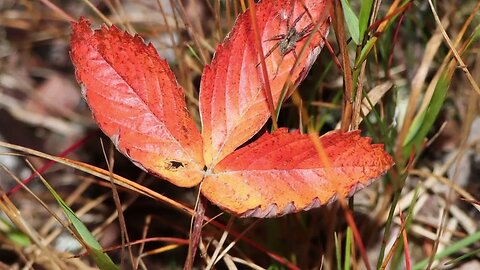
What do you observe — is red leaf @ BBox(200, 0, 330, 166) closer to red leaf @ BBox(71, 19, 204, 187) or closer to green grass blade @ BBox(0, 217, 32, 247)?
red leaf @ BBox(71, 19, 204, 187)

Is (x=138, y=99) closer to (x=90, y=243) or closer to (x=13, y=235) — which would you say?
(x=90, y=243)

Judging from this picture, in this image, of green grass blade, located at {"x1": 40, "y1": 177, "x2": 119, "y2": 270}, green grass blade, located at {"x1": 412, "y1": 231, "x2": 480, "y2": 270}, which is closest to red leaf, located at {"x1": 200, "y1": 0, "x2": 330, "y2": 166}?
green grass blade, located at {"x1": 40, "y1": 177, "x2": 119, "y2": 270}

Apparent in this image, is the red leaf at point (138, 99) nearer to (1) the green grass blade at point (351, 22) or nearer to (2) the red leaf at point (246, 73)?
(2) the red leaf at point (246, 73)

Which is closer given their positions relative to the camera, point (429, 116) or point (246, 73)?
point (246, 73)

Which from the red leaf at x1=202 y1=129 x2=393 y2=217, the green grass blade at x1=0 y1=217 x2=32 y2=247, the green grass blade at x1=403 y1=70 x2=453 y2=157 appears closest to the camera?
the red leaf at x1=202 y1=129 x2=393 y2=217

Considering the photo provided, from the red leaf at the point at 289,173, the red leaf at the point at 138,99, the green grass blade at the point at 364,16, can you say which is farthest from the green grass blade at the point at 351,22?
the red leaf at the point at 138,99

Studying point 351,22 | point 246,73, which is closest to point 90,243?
point 246,73
